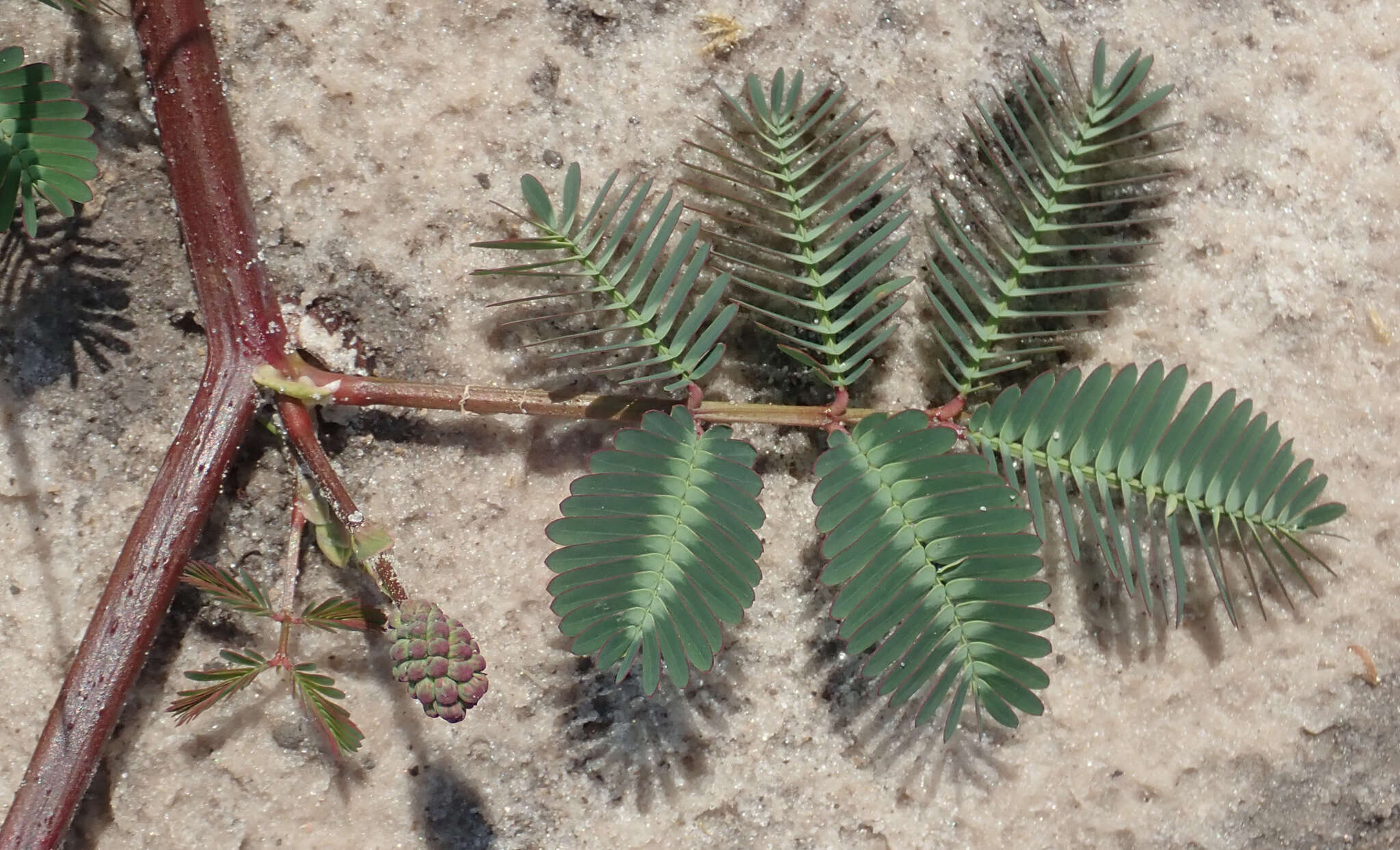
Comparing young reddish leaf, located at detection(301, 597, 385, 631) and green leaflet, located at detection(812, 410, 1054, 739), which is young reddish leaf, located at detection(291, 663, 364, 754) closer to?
young reddish leaf, located at detection(301, 597, 385, 631)

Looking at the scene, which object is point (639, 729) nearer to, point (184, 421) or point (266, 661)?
point (266, 661)

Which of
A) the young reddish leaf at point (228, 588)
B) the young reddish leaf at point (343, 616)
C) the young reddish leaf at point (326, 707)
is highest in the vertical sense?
the young reddish leaf at point (228, 588)

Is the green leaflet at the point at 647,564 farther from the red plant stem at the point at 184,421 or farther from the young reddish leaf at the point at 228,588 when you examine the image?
the red plant stem at the point at 184,421

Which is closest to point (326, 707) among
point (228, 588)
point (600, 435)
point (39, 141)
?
point (228, 588)

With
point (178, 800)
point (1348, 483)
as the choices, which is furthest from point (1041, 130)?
point (178, 800)

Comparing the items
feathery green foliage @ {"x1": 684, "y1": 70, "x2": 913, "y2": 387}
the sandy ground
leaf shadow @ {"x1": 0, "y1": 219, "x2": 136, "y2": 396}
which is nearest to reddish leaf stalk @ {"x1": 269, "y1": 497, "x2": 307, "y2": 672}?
the sandy ground

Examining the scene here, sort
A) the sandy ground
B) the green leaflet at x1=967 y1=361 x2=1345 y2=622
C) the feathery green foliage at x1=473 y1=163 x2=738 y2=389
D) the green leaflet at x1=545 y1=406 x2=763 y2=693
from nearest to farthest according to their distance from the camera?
the green leaflet at x1=545 y1=406 x2=763 y2=693
the feathery green foliage at x1=473 y1=163 x2=738 y2=389
the green leaflet at x1=967 y1=361 x2=1345 y2=622
the sandy ground

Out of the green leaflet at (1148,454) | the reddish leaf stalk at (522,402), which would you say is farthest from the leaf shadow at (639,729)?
the green leaflet at (1148,454)
